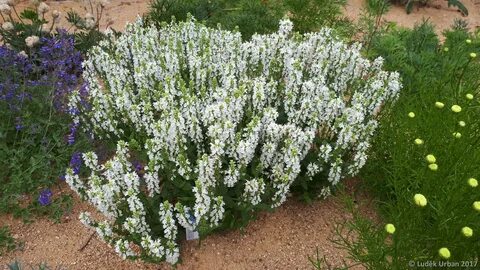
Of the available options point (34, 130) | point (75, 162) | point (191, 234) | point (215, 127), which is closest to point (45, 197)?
point (75, 162)

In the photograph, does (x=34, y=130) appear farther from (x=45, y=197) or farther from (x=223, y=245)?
(x=223, y=245)

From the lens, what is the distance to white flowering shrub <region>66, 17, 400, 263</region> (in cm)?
253

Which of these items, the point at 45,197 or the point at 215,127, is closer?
the point at 215,127

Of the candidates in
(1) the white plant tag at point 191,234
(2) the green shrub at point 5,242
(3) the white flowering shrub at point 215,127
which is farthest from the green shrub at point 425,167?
(2) the green shrub at point 5,242

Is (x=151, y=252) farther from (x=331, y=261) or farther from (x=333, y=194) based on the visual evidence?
(x=333, y=194)

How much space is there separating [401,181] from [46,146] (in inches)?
112

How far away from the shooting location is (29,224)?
3113 millimetres

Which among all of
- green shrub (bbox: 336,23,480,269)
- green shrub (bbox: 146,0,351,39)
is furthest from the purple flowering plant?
green shrub (bbox: 336,23,480,269)

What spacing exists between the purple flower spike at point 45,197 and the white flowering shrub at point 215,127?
0.33 metres

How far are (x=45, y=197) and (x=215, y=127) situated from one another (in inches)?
60.1

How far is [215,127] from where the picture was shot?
2.52 m

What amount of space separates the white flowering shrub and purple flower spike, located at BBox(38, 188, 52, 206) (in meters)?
0.33

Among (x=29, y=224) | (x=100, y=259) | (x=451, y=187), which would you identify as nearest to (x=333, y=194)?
(x=451, y=187)

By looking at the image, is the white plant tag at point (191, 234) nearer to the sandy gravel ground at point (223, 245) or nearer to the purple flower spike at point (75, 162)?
the sandy gravel ground at point (223, 245)
